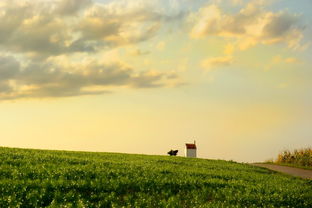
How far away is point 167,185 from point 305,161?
37842mm

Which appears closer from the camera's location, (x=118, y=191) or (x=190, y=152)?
(x=118, y=191)

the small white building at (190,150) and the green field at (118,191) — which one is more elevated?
the small white building at (190,150)

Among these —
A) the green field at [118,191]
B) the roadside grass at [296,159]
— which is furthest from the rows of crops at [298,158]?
the green field at [118,191]

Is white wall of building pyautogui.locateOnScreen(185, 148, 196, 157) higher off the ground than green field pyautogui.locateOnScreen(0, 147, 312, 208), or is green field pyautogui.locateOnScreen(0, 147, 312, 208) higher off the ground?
white wall of building pyautogui.locateOnScreen(185, 148, 196, 157)

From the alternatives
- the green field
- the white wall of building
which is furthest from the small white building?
the green field

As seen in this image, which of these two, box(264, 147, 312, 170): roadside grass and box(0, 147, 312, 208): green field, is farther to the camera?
box(264, 147, 312, 170): roadside grass

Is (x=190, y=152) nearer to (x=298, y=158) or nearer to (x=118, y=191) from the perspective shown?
(x=298, y=158)

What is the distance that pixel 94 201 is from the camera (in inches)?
640

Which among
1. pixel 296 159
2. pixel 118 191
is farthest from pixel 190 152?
pixel 118 191

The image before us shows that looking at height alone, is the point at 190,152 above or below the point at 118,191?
above

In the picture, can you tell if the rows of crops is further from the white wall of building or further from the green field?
the green field

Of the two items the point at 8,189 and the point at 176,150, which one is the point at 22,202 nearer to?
the point at 8,189

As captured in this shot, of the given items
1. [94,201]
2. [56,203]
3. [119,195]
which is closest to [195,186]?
[119,195]

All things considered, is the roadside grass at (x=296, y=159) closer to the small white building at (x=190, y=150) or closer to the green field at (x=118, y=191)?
the small white building at (x=190, y=150)
